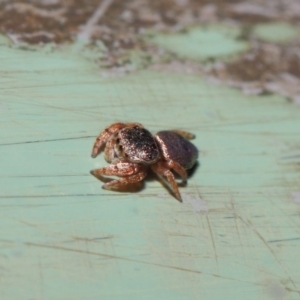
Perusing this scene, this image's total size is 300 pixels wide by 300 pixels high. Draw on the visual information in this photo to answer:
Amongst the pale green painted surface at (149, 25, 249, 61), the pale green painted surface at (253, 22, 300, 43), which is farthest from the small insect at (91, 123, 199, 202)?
the pale green painted surface at (253, 22, 300, 43)

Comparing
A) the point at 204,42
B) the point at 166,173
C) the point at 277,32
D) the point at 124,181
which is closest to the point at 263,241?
the point at 166,173

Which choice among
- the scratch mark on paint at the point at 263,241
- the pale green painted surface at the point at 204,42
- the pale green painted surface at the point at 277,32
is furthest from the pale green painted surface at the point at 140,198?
the pale green painted surface at the point at 277,32

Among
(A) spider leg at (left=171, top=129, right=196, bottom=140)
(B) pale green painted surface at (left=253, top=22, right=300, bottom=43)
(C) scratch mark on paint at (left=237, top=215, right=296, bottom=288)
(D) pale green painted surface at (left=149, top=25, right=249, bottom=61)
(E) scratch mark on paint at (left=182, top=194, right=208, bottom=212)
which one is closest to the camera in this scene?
(C) scratch mark on paint at (left=237, top=215, right=296, bottom=288)

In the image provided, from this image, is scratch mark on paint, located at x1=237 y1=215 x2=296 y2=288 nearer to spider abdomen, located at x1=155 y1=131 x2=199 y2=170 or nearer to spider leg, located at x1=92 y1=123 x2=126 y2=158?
spider abdomen, located at x1=155 y1=131 x2=199 y2=170

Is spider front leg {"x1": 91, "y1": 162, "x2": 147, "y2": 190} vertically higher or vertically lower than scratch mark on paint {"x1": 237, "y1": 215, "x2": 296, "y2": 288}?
higher

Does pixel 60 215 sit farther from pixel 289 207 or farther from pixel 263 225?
pixel 289 207

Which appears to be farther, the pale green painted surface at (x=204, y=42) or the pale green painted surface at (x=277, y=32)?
the pale green painted surface at (x=277, y=32)

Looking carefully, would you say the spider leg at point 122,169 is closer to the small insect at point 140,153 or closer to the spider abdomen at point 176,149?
the small insect at point 140,153

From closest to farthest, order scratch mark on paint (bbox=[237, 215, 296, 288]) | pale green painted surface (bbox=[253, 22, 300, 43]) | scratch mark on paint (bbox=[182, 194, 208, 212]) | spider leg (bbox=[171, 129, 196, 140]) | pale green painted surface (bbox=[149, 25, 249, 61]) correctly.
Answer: scratch mark on paint (bbox=[237, 215, 296, 288])
scratch mark on paint (bbox=[182, 194, 208, 212])
spider leg (bbox=[171, 129, 196, 140])
pale green painted surface (bbox=[149, 25, 249, 61])
pale green painted surface (bbox=[253, 22, 300, 43])
